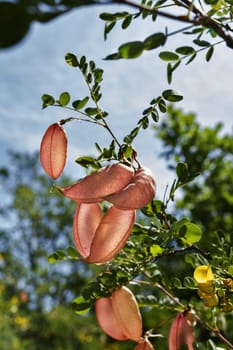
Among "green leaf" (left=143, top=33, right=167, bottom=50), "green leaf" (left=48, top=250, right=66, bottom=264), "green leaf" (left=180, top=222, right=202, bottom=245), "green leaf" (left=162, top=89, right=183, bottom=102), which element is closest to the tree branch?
"green leaf" (left=143, top=33, right=167, bottom=50)

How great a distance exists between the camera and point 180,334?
76cm

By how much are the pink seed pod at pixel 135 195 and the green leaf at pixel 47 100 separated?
211 millimetres

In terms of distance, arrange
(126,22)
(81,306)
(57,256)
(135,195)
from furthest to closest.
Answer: (57,256) → (81,306) → (126,22) → (135,195)

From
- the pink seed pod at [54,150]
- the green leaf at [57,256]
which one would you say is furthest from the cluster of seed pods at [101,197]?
the green leaf at [57,256]

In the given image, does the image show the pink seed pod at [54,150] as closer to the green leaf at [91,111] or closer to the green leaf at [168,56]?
the green leaf at [91,111]

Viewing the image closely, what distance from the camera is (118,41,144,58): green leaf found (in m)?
0.43

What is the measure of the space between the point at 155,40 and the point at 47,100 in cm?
34

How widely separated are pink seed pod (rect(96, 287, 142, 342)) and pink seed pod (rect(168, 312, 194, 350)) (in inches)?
1.7

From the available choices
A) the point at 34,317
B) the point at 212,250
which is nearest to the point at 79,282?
the point at 34,317

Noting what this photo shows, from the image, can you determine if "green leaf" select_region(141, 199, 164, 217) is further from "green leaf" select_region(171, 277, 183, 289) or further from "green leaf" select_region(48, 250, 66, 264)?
"green leaf" select_region(48, 250, 66, 264)

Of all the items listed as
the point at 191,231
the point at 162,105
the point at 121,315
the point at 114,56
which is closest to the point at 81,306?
the point at 121,315

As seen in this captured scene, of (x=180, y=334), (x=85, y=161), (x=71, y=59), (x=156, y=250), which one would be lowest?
Result: (x=180, y=334)

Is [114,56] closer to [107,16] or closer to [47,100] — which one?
[107,16]

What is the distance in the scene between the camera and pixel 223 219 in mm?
2678
